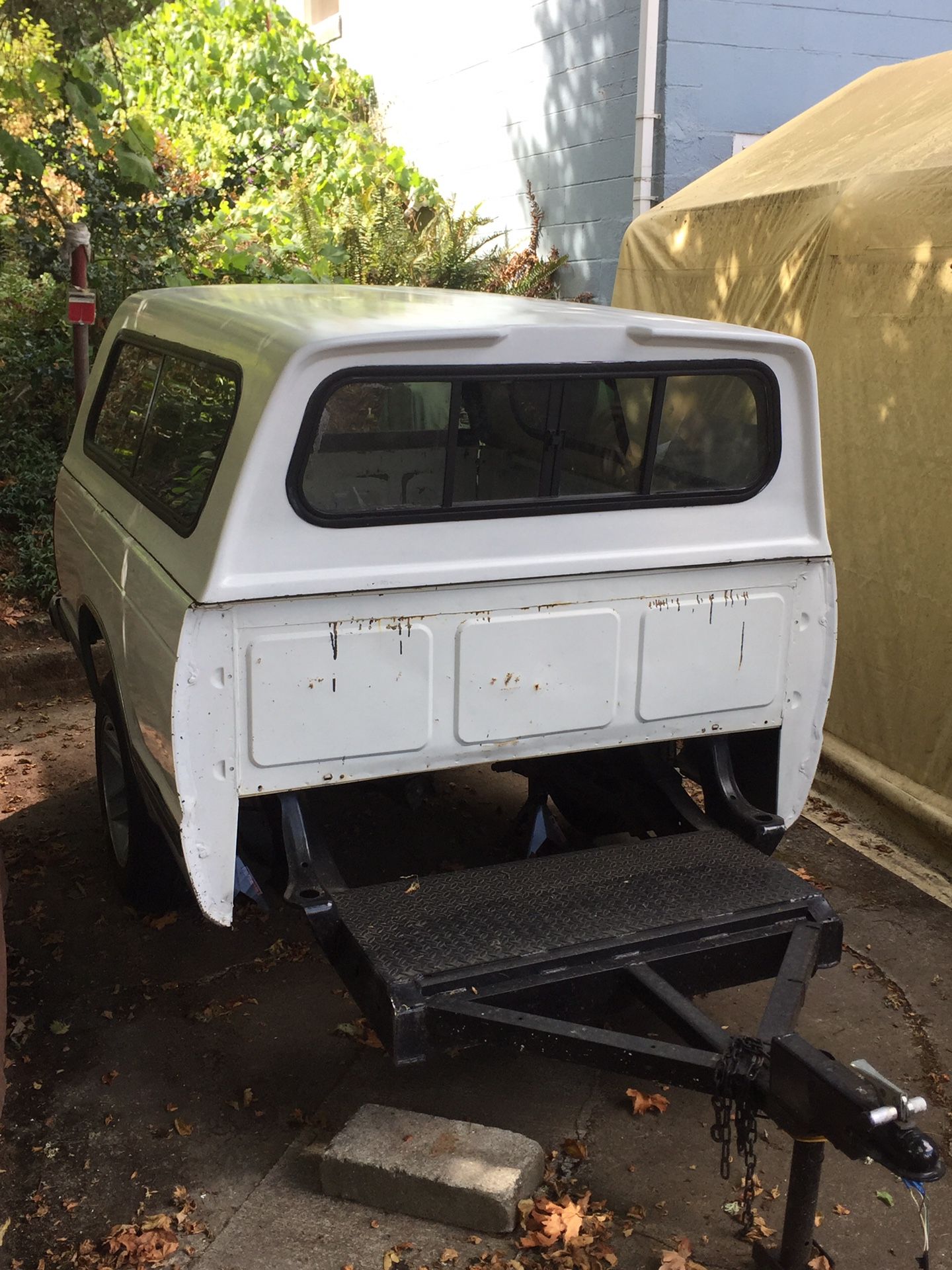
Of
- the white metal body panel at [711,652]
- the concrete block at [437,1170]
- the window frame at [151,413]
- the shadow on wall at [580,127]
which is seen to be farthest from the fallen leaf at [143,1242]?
the shadow on wall at [580,127]

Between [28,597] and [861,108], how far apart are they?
5.84 m

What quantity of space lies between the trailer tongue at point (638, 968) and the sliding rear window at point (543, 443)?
3.48 feet

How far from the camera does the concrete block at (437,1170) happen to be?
3.15 m

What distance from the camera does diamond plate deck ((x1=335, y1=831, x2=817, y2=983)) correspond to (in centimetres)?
335

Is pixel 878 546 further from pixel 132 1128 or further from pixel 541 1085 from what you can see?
pixel 132 1128

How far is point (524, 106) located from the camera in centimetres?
1013

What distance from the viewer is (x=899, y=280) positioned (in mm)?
5324

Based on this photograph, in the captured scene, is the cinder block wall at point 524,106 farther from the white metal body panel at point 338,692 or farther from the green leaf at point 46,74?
the white metal body panel at point 338,692

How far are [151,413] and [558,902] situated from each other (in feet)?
7.80

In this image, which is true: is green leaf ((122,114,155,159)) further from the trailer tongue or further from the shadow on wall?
the trailer tongue

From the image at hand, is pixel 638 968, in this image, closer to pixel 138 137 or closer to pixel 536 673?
pixel 536 673

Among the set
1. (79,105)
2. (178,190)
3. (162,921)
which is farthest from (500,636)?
(178,190)

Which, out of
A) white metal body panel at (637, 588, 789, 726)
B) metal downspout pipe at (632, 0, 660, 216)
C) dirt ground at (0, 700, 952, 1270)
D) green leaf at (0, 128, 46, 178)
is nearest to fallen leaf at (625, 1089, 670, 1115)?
dirt ground at (0, 700, 952, 1270)

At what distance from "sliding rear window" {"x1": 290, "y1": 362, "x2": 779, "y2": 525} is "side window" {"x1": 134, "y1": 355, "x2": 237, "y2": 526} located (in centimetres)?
38
